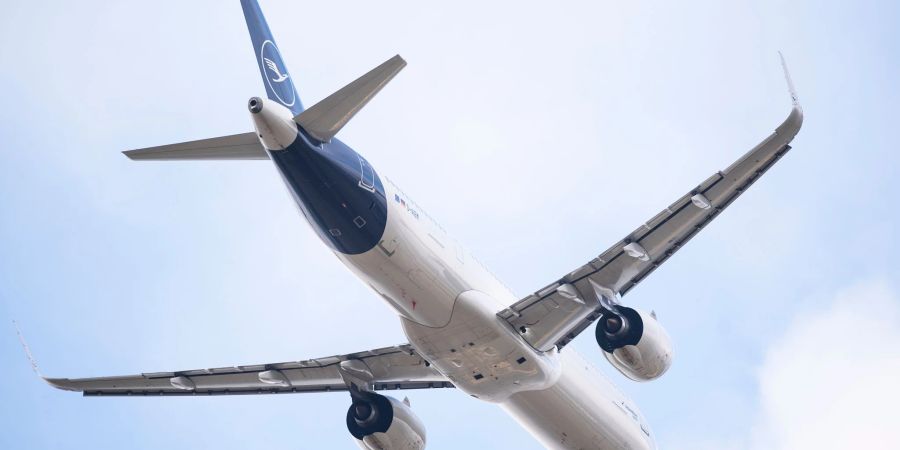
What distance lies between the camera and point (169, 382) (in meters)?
29.8

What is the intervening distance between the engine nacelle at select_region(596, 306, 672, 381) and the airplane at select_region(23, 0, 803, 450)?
33 mm

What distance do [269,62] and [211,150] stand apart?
161 inches

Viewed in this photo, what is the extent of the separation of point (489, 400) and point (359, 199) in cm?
765

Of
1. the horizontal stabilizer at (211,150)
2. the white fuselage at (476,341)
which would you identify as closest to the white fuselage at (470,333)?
the white fuselage at (476,341)

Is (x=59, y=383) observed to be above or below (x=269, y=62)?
below

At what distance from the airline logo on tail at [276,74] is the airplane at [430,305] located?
0.04 m

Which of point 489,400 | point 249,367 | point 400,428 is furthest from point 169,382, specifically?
point 489,400

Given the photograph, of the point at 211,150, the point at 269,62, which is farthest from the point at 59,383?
the point at 269,62

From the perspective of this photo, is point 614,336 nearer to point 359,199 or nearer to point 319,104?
point 359,199

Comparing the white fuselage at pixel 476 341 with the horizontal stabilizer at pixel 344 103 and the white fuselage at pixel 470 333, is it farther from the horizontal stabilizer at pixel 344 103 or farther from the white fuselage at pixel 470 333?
the horizontal stabilizer at pixel 344 103

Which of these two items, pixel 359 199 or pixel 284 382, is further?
pixel 284 382

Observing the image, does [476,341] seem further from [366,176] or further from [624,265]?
[366,176]

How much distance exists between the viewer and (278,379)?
97.8ft

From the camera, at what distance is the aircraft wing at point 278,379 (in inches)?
1136
